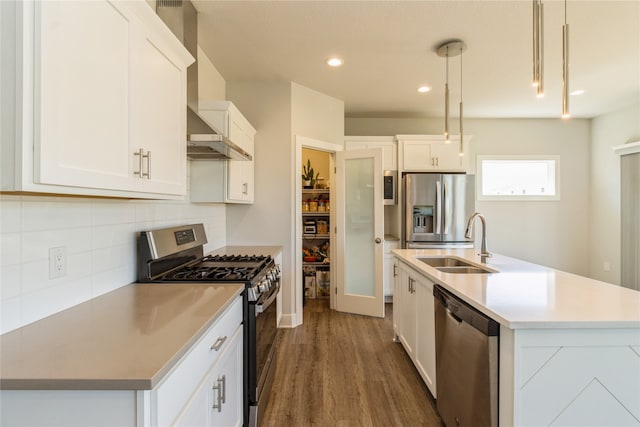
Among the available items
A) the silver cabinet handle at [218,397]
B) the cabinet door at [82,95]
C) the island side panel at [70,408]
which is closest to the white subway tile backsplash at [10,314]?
the island side panel at [70,408]

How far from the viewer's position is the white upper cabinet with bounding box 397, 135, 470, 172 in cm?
451

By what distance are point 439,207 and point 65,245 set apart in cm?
394

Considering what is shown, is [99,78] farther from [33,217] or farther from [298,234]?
[298,234]

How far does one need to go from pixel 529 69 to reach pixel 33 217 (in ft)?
13.2

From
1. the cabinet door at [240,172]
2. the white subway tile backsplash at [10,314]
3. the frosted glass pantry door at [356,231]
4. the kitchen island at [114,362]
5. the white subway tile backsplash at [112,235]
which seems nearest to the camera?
the kitchen island at [114,362]

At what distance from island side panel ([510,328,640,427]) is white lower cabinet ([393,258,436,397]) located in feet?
2.54

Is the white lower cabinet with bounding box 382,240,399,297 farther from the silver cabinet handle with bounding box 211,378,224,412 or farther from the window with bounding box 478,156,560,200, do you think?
the silver cabinet handle with bounding box 211,378,224,412

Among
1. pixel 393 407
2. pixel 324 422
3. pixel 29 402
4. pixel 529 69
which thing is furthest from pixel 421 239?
pixel 29 402

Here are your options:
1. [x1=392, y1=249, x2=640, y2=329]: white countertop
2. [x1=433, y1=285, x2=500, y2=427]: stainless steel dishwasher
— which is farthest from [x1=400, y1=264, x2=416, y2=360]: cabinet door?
[x1=433, y1=285, x2=500, y2=427]: stainless steel dishwasher

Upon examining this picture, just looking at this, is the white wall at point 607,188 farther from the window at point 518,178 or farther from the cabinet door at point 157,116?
the cabinet door at point 157,116

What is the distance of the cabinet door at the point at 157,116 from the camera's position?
1267 millimetres

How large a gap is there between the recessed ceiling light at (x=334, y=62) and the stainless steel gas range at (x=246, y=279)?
78.4 inches

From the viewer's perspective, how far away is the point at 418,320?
2301 millimetres

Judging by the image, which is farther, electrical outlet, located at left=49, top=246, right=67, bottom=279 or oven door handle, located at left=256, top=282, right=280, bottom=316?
oven door handle, located at left=256, top=282, right=280, bottom=316
